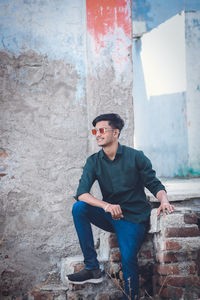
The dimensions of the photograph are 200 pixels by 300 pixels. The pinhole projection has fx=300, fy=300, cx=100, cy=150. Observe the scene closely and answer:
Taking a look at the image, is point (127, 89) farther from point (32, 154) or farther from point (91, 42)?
point (32, 154)

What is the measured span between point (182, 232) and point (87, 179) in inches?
37.0

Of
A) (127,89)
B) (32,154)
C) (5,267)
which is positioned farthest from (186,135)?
(5,267)

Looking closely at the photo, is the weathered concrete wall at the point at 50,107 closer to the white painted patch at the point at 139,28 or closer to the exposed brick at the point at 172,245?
the exposed brick at the point at 172,245

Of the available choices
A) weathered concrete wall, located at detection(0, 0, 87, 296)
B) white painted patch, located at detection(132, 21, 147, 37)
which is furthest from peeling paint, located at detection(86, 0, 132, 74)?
white painted patch, located at detection(132, 21, 147, 37)

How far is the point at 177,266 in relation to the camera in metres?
2.51

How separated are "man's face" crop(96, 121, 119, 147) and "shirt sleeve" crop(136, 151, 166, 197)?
30 cm

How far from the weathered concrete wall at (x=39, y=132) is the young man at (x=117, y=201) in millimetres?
543

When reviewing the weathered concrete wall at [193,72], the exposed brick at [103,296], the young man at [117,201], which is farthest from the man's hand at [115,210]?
the weathered concrete wall at [193,72]

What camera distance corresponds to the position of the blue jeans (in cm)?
247

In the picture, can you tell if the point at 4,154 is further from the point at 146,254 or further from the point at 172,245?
the point at 172,245

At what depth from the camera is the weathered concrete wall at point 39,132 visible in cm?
321

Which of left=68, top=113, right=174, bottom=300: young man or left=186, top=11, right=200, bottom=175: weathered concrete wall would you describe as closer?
left=68, top=113, right=174, bottom=300: young man

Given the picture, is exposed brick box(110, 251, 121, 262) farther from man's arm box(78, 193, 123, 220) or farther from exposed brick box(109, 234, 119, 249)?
man's arm box(78, 193, 123, 220)

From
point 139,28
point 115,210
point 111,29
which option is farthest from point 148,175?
point 139,28
